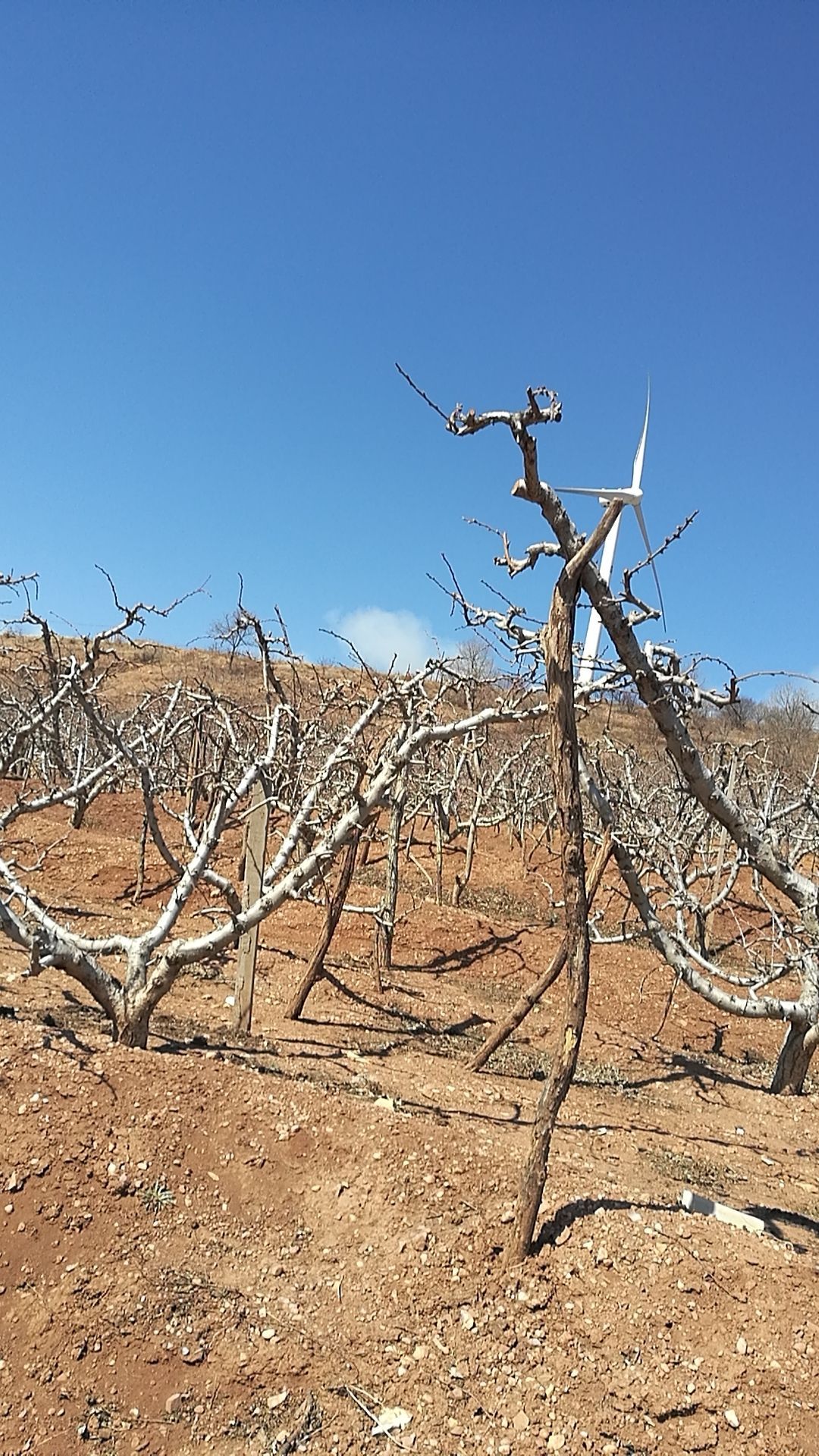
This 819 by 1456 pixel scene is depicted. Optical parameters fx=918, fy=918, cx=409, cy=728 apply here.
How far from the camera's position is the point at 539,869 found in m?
15.7

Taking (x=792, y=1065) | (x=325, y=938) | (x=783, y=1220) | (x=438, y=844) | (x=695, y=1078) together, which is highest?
(x=438, y=844)

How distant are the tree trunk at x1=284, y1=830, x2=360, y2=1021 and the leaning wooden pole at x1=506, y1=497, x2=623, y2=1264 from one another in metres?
3.61

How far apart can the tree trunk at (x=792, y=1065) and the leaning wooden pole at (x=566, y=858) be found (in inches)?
150

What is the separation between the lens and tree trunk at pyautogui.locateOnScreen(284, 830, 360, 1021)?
741 centimetres

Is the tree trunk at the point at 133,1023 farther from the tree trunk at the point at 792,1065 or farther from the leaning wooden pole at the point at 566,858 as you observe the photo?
the tree trunk at the point at 792,1065

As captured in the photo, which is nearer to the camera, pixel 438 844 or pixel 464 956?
pixel 464 956

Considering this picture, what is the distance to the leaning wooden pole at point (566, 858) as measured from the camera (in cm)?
335

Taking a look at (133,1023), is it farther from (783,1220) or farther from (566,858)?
(783,1220)

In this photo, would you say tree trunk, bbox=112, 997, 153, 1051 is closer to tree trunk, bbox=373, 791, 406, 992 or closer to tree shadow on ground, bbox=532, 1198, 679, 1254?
tree shadow on ground, bbox=532, 1198, 679, 1254

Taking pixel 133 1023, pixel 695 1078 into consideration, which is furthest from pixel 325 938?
pixel 695 1078

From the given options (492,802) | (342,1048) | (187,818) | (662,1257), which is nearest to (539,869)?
(492,802)

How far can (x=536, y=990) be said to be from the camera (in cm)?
625

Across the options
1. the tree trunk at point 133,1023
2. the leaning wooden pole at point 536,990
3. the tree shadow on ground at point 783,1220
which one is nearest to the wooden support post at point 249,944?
the tree trunk at point 133,1023

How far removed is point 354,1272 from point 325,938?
13.2ft
